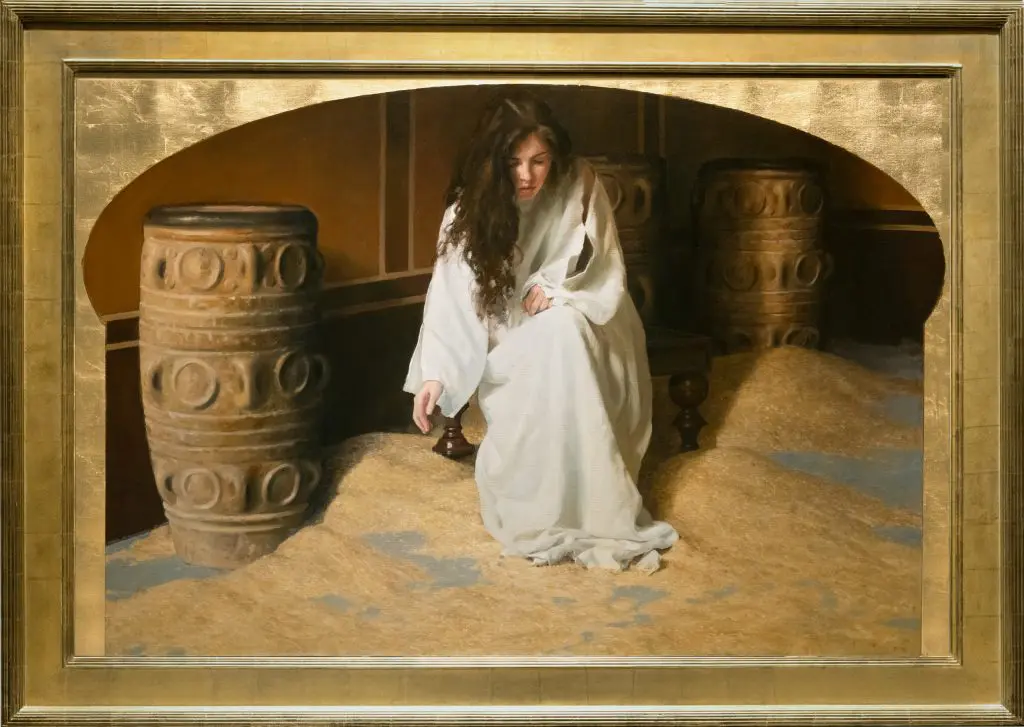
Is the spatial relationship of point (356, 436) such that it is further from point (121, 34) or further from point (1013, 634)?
point (1013, 634)

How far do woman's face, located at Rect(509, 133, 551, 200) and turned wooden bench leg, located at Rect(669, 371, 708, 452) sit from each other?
0.62m

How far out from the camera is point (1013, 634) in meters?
3.18

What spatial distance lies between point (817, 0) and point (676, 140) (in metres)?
0.50

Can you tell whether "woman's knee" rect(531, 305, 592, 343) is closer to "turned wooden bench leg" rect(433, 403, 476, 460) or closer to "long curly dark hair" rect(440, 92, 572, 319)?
"long curly dark hair" rect(440, 92, 572, 319)

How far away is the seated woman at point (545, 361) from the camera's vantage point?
10.3 feet

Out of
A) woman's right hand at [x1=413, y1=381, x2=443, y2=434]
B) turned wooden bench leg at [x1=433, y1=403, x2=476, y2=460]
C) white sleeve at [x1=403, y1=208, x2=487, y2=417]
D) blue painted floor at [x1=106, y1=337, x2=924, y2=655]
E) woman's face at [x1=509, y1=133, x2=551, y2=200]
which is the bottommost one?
blue painted floor at [x1=106, y1=337, x2=924, y2=655]

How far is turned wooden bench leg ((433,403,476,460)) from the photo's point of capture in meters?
3.16

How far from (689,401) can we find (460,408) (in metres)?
0.60

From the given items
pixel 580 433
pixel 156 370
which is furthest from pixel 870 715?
pixel 156 370

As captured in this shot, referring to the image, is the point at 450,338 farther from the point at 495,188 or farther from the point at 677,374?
the point at 677,374

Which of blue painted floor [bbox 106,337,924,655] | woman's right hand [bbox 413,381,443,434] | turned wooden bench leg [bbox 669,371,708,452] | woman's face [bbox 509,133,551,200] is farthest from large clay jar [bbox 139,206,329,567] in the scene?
turned wooden bench leg [bbox 669,371,708,452]

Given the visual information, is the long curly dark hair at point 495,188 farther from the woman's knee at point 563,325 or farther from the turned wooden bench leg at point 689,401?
the turned wooden bench leg at point 689,401

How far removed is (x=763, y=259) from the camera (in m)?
3.21

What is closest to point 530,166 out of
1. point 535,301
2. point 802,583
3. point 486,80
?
point 486,80
